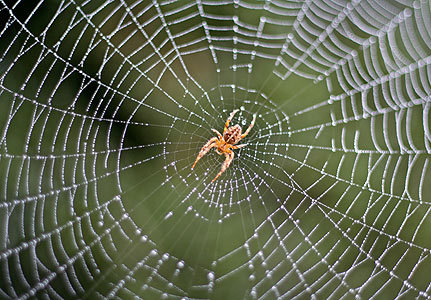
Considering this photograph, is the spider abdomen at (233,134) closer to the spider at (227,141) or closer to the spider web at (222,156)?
the spider at (227,141)

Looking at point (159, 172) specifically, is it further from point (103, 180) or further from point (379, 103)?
point (379, 103)

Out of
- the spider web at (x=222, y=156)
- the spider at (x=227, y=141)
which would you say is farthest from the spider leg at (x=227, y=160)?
the spider web at (x=222, y=156)

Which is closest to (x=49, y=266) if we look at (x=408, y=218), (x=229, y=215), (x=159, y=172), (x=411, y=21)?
(x=159, y=172)

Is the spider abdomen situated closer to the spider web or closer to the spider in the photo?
the spider

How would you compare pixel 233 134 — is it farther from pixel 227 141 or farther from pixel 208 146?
pixel 208 146

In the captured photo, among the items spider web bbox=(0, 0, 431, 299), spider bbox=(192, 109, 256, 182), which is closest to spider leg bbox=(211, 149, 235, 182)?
spider bbox=(192, 109, 256, 182)

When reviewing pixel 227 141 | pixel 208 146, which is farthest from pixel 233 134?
pixel 208 146
